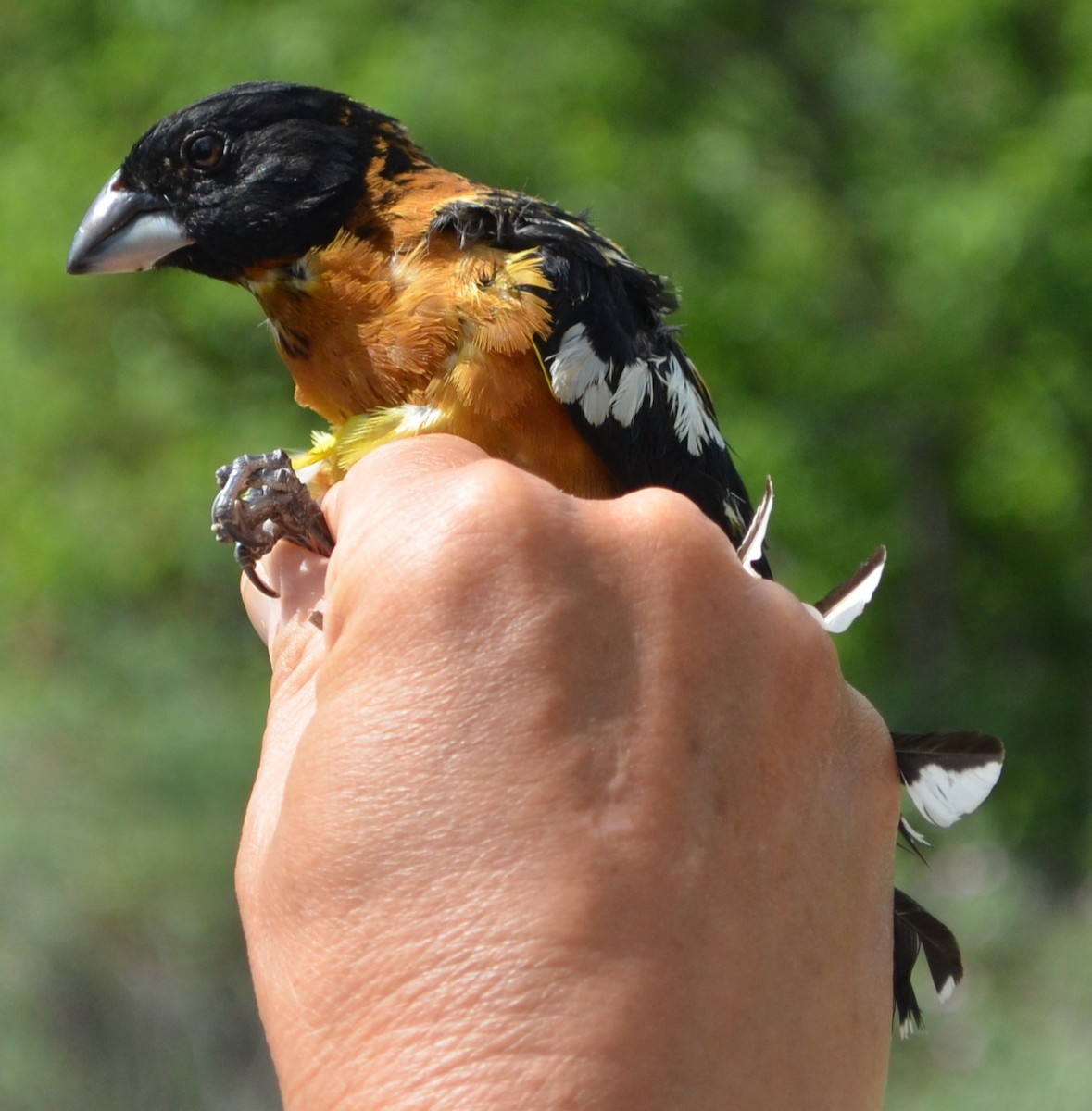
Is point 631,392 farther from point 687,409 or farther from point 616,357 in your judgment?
point 687,409

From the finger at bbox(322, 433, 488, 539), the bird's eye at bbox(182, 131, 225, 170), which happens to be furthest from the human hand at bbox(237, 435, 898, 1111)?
the bird's eye at bbox(182, 131, 225, 170)

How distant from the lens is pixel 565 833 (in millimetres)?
1490

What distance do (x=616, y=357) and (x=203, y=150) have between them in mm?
1102

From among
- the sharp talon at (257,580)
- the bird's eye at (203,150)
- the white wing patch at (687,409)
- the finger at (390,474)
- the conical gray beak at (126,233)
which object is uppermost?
the bird's eye at (203,150)

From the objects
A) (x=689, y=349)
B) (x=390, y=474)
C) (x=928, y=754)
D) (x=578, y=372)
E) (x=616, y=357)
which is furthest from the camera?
(x=689, y=349)

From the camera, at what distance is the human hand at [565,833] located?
4.71 feet

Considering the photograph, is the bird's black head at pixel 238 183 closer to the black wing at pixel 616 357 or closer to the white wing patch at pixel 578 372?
the black wing at pixel 616 357

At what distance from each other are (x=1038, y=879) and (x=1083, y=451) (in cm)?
430

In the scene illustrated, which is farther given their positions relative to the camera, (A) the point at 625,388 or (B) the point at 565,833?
(A) the point at 625,388

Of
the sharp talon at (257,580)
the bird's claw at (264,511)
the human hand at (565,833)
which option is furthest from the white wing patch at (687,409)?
the human hand at (565,833)

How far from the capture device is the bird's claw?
2441mm

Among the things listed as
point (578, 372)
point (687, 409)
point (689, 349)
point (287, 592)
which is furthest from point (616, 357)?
point (689, 349)

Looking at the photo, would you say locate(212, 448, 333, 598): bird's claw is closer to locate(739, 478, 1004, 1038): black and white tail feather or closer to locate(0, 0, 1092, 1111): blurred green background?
locate(739, 478, 1004, 1038): black and white tail feather

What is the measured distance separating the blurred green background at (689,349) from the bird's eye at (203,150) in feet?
15.0
